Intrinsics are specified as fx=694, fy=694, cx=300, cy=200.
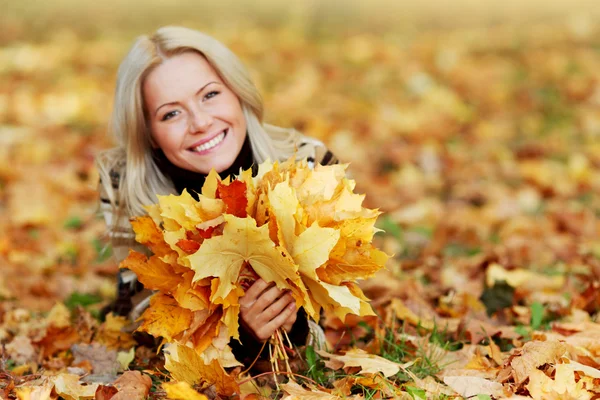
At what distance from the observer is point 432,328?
254 centimetres

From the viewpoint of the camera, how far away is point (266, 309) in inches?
80.0

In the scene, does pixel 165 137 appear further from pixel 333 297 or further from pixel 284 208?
pixel 333 297

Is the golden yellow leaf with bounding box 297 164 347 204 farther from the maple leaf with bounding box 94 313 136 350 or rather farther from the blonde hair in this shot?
the maple leaf with bounding box 94 313 136 350

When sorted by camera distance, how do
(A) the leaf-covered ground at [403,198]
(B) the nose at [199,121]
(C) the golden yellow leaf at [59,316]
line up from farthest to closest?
1. (C) the golden yellow leaf at [59,316]
2. (B) the nose at [199,121]
3. (A) the leaf-covered ground at [403,198]

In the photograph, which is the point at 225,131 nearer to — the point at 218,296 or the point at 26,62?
the point at 218,296

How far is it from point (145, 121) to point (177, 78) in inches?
10.0

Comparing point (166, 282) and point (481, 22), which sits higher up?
point (481, 22)

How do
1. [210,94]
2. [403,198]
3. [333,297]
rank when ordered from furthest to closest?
[403,198] < [210,94] < [333,297]

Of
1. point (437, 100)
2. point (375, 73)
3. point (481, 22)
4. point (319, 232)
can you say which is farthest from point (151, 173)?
point (481, 22)

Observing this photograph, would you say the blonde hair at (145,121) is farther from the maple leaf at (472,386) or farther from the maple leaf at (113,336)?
the maple leaf at (472,386)

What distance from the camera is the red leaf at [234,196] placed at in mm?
1836

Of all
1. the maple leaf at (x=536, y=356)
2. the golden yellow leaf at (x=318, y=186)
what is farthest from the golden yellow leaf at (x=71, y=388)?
the maple leaf at (x=536, y=356)

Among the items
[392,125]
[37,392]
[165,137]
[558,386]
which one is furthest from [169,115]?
[392,125]

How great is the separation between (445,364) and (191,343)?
0.79 meters
